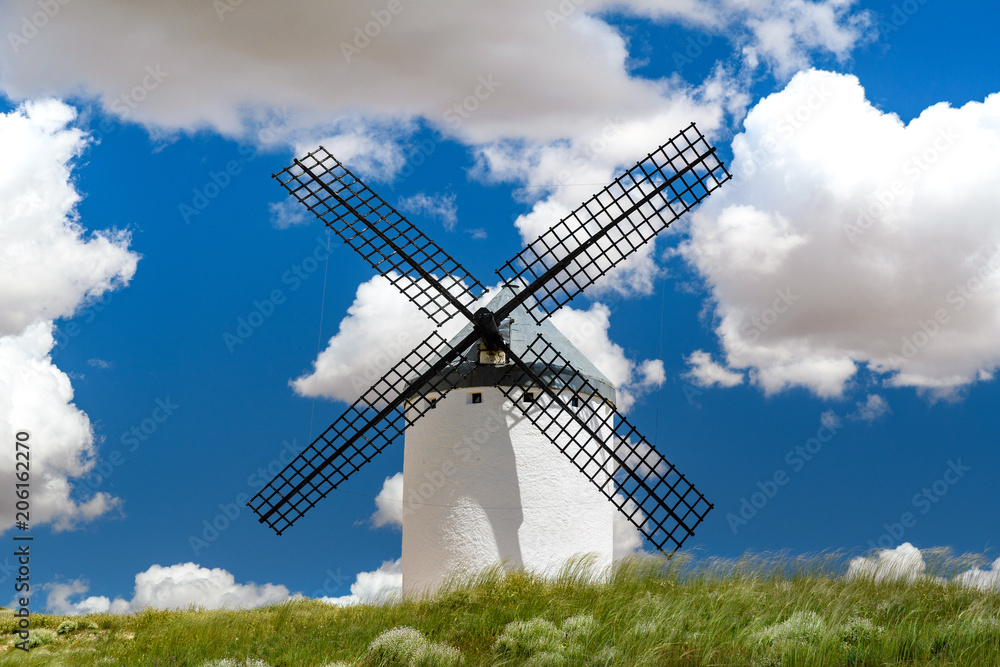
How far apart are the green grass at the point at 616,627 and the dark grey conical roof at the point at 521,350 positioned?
9.42 feet

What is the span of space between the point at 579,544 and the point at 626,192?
5.39m

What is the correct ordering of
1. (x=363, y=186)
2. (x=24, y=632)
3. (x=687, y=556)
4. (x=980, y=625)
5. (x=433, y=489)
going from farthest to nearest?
(x=363, y=186) → (x=433, y=489) → (x=24, y=632) → (x=687, y=556) → (x=980, y=625)

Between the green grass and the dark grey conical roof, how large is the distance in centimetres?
287

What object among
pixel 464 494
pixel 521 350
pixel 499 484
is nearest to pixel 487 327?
pixel 521 350

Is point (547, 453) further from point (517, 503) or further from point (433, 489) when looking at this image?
point (433, 489)

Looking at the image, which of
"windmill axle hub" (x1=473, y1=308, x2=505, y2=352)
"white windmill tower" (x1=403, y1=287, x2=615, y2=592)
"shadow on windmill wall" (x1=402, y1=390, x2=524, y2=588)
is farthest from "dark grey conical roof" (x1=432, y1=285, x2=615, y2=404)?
"shadow on windmill wall" (x1=402, y1=390, x2=524, y2=588)

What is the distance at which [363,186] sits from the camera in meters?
12.5

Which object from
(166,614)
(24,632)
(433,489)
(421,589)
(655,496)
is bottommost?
(655,496)

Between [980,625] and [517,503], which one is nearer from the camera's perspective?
[980,625]

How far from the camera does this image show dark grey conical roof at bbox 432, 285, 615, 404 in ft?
37.4

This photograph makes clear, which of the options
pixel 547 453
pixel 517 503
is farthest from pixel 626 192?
pixel 517 503

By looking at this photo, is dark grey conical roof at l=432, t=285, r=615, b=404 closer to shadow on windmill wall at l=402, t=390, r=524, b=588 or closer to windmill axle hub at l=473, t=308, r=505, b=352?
windmill axle hub at l=473, t=308, r=505, b=352

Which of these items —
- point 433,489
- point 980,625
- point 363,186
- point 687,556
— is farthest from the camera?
point 363,186

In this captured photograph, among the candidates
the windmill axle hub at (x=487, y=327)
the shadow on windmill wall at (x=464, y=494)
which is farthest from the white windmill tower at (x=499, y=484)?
the windmill axle hub at (x=487, y=327)
